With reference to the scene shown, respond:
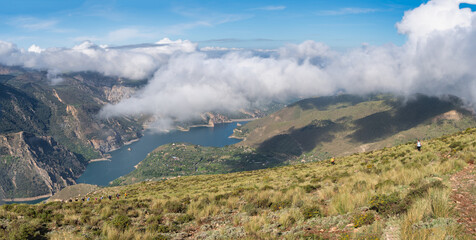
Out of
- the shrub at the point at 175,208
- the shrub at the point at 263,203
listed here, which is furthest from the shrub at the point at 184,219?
the shrub at the point at 263,203

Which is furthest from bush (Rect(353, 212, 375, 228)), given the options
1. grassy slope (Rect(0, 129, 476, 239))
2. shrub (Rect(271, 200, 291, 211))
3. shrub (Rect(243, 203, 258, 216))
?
shrub (Rect(243, 203, 258, 216))

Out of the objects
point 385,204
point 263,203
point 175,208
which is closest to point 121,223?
point 175,208

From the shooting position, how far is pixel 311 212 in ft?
39.6

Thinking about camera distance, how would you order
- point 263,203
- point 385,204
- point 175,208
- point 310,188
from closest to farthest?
point 385,204, point 263,203, point 175,208, point 310,188

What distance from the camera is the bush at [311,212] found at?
38.8 ft

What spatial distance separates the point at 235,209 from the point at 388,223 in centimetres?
991

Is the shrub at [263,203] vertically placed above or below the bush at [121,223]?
below

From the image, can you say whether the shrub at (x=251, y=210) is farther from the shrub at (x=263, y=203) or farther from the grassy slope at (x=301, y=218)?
the shrub at (x=263, y=203)

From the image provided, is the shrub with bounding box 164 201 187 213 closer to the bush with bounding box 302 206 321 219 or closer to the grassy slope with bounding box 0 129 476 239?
the grassy slope with bounding box 0 129 476 239

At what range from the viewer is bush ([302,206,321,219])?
11.8 m

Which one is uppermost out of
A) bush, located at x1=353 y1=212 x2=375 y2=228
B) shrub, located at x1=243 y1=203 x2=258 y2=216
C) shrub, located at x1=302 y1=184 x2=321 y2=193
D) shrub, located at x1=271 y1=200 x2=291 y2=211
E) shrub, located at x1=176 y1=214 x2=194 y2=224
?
bush, located at x1=353 y1=212 x2=375 y2=228

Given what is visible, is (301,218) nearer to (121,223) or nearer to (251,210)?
(251,210)

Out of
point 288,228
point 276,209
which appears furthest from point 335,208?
point 276,209

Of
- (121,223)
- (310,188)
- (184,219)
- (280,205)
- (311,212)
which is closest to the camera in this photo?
(311,212)
